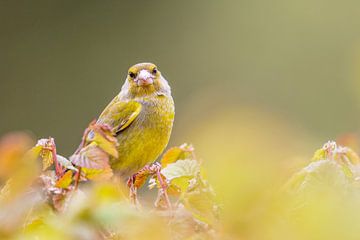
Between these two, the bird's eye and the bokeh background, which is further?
the bokeh background

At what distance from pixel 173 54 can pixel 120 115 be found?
4.70 metres

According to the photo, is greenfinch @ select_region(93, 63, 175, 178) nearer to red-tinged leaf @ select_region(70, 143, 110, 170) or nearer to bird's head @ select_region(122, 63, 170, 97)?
bird's head @ select_region(122, 63, 170, 97)

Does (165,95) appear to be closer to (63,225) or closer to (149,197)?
(149,197)

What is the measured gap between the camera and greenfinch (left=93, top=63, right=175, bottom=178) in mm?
2016

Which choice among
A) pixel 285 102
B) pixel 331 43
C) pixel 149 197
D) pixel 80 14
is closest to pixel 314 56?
pixel 331 43

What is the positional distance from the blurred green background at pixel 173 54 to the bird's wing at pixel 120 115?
322 centimetres

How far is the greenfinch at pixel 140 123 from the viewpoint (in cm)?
202

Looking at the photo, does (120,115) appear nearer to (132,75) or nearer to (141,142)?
(141,142)

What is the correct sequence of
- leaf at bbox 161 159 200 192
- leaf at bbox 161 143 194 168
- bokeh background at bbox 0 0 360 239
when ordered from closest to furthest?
leaf at bbox 161 159 200 192
leaf at bbox 161 143 194 168
bokeh background at bbox 0 0 360 239

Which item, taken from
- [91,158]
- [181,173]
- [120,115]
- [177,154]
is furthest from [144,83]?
[91,158]

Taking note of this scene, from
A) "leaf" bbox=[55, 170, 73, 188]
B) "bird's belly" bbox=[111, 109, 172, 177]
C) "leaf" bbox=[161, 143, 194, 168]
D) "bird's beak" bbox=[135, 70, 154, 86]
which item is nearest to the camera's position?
"leaf" bbox=[55, 170, 73, 188]

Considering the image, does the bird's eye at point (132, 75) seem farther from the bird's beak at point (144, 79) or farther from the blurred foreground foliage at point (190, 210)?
the blurred foreground foliage at point (190, 210)

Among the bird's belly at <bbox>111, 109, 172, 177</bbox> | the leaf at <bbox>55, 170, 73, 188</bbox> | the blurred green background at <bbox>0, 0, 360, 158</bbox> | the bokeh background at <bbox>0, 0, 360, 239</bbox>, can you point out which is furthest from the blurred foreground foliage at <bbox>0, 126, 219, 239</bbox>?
the blurred green background at <bbox>0, 0, 360, 158</bbox>

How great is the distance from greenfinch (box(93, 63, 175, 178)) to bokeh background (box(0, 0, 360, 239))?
2.71 metres
